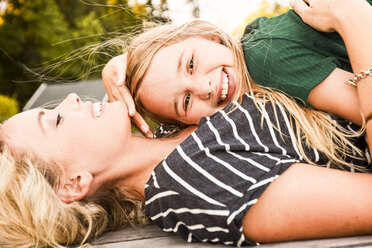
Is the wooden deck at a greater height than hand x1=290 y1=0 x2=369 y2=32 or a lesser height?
lesser

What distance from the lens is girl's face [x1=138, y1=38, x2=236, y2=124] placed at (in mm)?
1990

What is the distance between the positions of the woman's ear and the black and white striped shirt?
330 mm

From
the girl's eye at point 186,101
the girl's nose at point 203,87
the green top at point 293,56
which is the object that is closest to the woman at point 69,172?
the girl's eye at point 186,101

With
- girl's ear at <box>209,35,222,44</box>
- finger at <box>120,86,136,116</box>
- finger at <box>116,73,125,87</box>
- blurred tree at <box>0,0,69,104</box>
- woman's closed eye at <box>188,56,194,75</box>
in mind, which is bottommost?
blurred tree at <box>0,0,69,104</box>

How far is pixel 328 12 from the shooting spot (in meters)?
1.88

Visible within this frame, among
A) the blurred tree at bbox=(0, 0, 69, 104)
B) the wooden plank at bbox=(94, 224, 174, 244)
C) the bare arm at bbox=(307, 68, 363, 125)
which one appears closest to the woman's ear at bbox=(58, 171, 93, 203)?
the wooden plank at bbox=(94, 224, 174, 244)

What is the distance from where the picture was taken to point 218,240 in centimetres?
158

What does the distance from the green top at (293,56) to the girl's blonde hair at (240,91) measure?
0.19 feet

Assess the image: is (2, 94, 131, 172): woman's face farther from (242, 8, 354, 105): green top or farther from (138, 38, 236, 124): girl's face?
(242, 8, 354, 105): green top

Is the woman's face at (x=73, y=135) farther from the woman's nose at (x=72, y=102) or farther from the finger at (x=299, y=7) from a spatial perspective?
the finger at (x=299, y=7)

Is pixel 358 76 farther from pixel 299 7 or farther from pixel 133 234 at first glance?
pixel 133 234

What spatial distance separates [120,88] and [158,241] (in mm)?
893

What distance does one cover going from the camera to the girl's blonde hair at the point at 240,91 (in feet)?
5.89

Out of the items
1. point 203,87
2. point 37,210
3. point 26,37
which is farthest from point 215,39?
point 26,37
